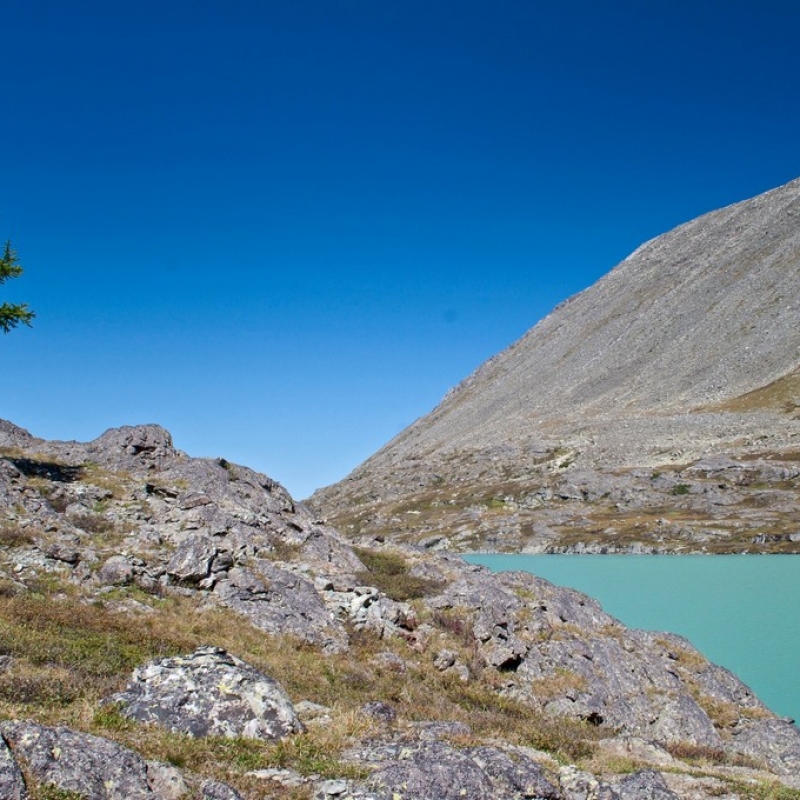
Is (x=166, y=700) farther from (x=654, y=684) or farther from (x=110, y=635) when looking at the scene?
(x=654, y=684)

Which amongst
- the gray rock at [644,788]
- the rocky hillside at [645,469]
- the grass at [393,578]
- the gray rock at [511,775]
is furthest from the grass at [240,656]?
the rocky hillside at [645,469]

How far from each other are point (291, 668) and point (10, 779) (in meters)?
12.8

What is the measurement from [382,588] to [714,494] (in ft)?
342

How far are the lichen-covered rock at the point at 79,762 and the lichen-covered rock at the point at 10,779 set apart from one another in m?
0.38

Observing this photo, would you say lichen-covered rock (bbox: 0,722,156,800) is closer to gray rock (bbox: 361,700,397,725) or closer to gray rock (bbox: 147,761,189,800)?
gray rock (bbox: 147,761,189,800)

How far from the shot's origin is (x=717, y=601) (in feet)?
206

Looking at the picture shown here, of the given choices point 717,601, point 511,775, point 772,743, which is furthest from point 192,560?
point 717,601

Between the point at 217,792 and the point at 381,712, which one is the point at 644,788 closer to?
the point at 381,712

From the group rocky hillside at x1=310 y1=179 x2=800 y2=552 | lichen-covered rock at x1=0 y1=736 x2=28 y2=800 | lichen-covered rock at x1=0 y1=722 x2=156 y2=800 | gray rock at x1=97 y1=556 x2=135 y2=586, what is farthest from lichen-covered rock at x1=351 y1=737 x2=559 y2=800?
rocky hillside at x1=310 y1=179 x2=800 y2=552

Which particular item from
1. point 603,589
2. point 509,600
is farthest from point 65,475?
point 603,589

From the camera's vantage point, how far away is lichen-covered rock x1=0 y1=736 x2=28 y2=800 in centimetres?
908

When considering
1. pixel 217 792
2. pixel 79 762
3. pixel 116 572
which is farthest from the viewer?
pixel 116 572

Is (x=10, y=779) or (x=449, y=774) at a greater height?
(x=449, y=774)

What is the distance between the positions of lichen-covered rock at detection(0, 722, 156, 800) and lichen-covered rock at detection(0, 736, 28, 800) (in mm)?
383
